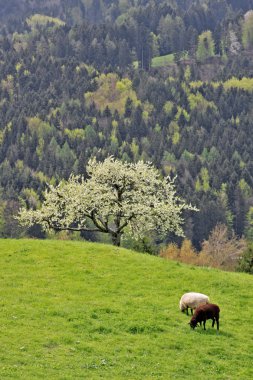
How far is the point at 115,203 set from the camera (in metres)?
59.4

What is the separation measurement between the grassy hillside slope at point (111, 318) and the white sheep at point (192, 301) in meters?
0.59

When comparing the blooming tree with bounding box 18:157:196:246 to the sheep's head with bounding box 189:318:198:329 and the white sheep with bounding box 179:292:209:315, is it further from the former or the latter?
the sheep's head with bounding box 189:318:198:329

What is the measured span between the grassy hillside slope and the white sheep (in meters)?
0.59

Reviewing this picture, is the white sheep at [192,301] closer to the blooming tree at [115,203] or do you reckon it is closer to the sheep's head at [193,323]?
the sheep's head at [193,323]

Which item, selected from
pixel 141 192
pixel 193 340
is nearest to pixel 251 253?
pixel 141 192

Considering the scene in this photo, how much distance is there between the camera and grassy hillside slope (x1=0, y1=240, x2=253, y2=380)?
2902 centimetres

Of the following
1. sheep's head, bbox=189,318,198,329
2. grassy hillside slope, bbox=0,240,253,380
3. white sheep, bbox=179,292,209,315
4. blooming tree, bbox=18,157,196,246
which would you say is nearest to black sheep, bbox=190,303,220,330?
sheep's head, bbox=189,318,198,329

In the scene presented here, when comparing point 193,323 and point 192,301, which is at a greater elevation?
point 192,301

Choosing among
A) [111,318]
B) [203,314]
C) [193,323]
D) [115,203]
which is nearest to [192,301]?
[203,314]

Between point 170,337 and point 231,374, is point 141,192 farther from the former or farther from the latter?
point 231,374

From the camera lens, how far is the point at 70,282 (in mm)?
42250

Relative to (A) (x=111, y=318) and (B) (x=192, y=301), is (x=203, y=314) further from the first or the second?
(A) (x=111, y=318)

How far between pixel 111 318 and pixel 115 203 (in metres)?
24.7

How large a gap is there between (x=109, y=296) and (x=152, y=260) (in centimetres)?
894
